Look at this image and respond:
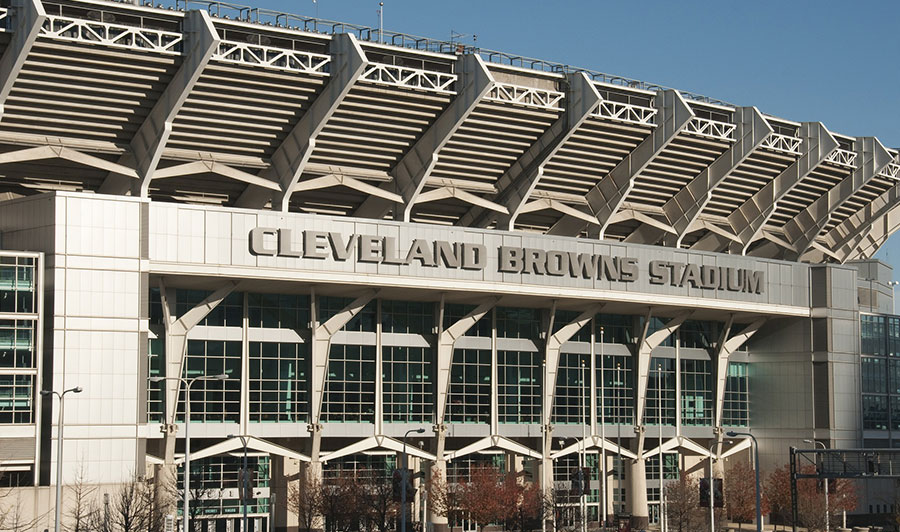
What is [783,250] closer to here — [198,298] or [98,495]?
[198,298]

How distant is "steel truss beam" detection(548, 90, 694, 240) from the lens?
94.4m

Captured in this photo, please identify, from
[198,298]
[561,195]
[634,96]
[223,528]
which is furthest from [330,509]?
[634,96]

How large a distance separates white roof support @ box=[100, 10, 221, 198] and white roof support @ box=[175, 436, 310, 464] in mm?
15660

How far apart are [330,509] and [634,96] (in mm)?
34512

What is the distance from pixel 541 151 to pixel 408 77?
12.5 metres

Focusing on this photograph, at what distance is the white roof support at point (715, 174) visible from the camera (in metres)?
99.7

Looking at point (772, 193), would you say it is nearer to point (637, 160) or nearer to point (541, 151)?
point (637, 160)

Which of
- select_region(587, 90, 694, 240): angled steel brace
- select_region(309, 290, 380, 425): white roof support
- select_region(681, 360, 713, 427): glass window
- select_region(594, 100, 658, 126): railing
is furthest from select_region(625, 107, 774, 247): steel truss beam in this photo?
select_region(309, 290, 380, 425): white roof support

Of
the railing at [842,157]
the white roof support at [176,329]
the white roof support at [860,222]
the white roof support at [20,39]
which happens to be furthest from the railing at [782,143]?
the white roof support at [20,39]

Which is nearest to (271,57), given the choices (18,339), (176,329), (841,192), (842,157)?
(176,329)

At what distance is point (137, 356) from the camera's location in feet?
254

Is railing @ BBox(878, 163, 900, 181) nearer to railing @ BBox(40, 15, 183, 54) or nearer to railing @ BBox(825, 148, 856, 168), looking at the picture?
railing @ BBox(825, 148, 856, 168)

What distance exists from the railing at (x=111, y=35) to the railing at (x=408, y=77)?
38.3 ft

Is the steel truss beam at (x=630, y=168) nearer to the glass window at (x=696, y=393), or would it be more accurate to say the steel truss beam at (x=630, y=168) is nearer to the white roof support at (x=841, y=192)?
the glass window at (x=696, y=393)
